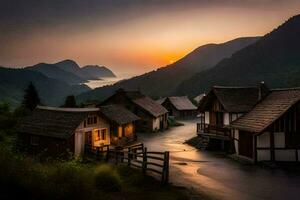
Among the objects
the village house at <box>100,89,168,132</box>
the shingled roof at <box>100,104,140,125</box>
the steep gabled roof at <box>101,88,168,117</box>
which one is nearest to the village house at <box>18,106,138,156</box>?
the shingled roof at <box>100,104,140,125</box>

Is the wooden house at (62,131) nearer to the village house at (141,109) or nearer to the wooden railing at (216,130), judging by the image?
the wooden railing at (216,130)

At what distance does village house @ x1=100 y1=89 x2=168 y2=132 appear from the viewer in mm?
66875

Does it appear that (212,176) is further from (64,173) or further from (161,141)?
(161,141)

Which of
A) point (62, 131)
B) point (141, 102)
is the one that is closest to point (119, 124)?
point (62, 131)

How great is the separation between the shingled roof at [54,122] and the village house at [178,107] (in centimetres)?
5300

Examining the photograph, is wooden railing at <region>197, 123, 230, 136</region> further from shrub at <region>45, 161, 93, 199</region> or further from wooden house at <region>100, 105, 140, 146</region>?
shrub at <region>45, 161, 93, 199</region>

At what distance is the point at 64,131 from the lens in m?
37.1

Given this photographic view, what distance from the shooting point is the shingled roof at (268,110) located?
32.3m

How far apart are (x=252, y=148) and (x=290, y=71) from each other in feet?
592

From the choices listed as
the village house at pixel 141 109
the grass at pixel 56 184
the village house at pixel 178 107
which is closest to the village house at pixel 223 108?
the village house at pixel 141 109

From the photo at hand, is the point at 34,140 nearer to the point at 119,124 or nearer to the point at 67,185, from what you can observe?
the point at 119,124

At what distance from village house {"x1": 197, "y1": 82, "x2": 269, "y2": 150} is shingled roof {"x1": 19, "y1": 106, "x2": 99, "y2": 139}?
14770 mm

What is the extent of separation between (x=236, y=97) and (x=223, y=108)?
2564 millimetres

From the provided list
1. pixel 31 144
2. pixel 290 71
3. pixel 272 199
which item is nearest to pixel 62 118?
pixel 31 144
